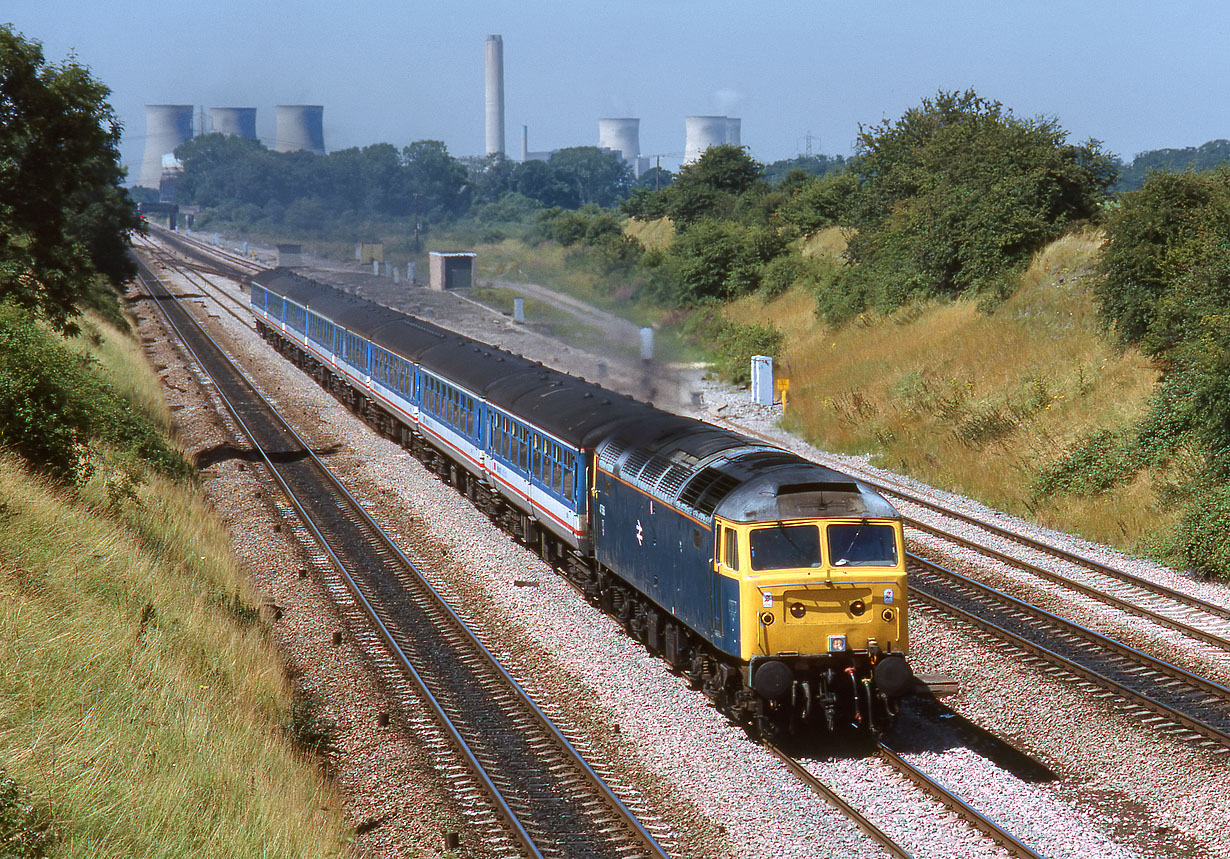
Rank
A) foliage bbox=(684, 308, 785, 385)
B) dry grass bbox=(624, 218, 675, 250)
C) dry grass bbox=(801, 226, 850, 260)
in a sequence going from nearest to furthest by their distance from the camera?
foliage bbox=(684, 308, 785, 385) → dry grass bbox=(801, 226, 850, 260) → dry grass bbox=(624, 218, 675, 250)

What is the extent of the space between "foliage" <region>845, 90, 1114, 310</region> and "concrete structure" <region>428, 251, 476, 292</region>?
29942 mm

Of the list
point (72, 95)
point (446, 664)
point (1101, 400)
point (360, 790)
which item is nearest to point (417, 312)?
point (72, 95)

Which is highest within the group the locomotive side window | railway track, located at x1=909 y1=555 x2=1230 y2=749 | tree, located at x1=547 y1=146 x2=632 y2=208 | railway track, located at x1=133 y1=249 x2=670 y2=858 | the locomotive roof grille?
tree, located at x1=547 y1=146 x2=632 y2=208

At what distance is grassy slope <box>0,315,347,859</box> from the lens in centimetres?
925

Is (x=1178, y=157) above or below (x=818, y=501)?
above

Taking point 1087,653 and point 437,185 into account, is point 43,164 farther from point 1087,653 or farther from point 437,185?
point 437,185

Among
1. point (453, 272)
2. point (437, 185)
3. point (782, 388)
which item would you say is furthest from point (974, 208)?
point (437, 185)

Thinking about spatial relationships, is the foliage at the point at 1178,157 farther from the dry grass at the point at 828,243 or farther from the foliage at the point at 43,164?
the foliage at the point at 43,164

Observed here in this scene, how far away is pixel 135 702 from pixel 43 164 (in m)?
21.0

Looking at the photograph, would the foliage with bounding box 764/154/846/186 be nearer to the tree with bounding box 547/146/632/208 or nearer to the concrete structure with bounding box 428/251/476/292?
the tree with bounding box 547/146/632/208

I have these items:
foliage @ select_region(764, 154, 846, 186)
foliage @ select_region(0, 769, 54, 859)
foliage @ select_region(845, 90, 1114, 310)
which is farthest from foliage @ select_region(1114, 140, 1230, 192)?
foliage @ select_region(0, 769, 54, 859)

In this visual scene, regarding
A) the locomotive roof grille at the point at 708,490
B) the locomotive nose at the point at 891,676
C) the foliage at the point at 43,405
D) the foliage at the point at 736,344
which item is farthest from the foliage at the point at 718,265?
the locomotive nose at the point at 891,676

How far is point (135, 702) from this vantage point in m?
11.4

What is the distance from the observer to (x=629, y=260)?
6725cm
